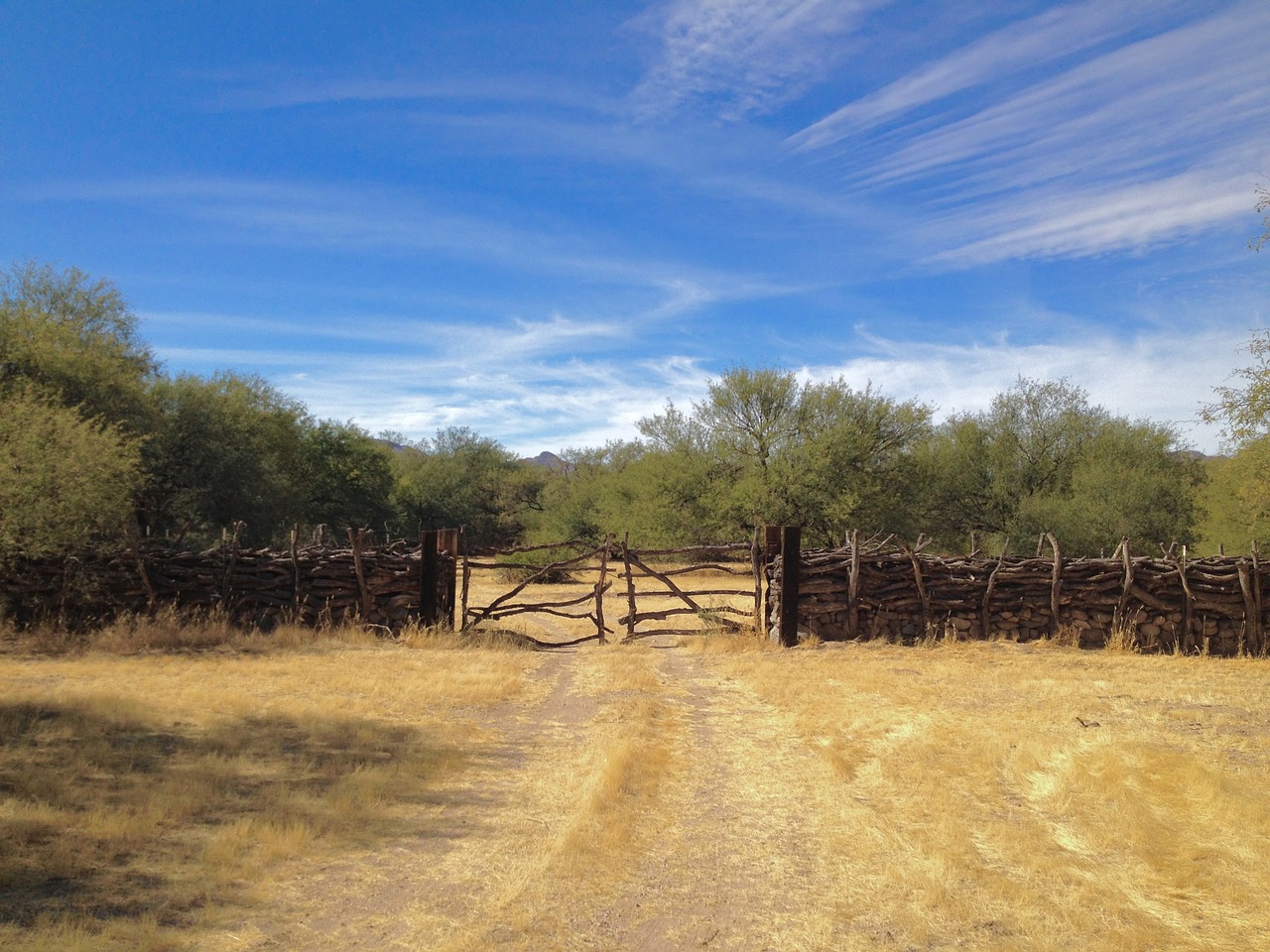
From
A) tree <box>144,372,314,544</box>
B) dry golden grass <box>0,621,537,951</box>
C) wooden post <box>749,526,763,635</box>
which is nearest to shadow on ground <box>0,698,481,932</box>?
dry golden grass <box>0,621,537,951</box>

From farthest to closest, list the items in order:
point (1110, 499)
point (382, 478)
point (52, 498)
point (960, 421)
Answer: point (382, 478) < point (960, 421) < point (1110, 499) < point (52, 498)

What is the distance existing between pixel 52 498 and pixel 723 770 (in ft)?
35.8

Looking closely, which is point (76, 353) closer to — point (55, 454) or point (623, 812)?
point (55, 454)

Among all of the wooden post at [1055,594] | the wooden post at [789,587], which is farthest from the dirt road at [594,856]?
the wooden post at [1055,594]

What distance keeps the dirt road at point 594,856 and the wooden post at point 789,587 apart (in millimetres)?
5064

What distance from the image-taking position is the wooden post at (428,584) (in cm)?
1392

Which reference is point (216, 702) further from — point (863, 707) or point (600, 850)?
point (863, 707)

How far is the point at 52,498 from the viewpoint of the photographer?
1230 cm

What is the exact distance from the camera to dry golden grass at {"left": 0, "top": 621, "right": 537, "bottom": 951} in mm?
4449

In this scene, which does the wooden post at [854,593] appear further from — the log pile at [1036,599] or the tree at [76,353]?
the tree at [76,353]

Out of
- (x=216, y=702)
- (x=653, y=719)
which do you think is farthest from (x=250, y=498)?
(x=653, y=719)

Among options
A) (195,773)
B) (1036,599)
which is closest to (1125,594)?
(1036,599)

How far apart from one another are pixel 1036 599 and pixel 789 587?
4.28 meters

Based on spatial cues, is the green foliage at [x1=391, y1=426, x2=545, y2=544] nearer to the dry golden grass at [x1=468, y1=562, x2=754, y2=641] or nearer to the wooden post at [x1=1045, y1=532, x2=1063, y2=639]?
the dry golden grass at [x1=468, y1=562, x2=754, y2=641]
